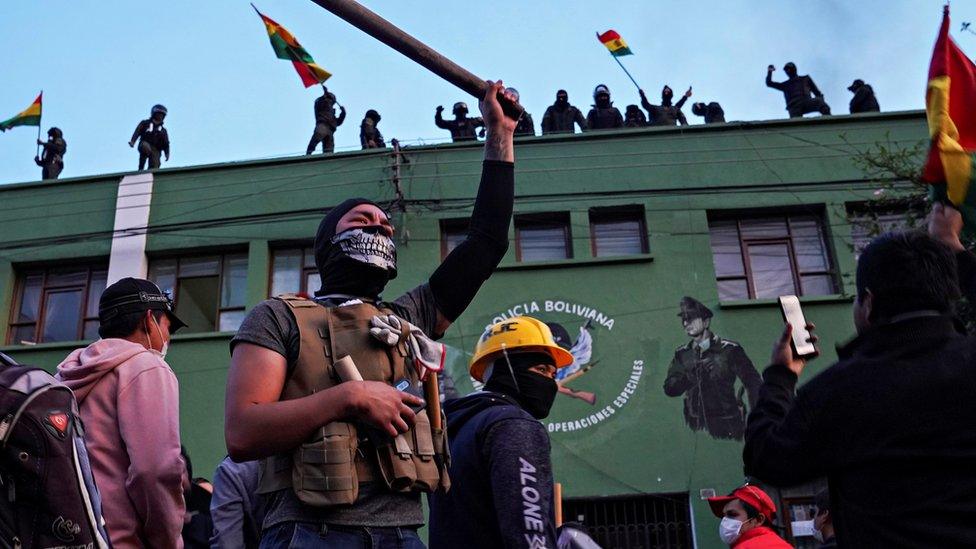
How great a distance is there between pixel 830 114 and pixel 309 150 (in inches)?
376

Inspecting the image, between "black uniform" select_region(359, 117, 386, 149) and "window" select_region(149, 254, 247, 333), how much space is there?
311 cm

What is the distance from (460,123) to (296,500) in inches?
604

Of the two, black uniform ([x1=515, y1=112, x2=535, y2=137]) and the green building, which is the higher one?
black uniform ([x1=515, y1=112, x2=535, y2=137])

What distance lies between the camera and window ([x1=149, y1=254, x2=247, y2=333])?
15758mm

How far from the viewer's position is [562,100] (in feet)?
57.2

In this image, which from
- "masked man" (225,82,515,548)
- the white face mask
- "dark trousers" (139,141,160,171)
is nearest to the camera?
"masked man" (225,82,515,548)

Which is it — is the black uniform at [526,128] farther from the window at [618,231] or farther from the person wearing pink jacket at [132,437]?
the person wearing pink jacket at [132,437]

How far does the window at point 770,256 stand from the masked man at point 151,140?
34.6 ft

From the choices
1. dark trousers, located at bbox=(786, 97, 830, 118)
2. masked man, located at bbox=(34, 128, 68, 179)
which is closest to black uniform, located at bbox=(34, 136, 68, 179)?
masked man, located at bbox=(34, 128, 68, 179)

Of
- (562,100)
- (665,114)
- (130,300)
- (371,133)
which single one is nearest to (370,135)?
(371,133)

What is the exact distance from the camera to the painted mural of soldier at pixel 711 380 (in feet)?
45.4

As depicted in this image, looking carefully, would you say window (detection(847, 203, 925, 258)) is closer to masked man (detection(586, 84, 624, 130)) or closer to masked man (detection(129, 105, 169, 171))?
masked man (detection(586, 84, 624, 130))

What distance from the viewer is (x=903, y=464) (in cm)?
234

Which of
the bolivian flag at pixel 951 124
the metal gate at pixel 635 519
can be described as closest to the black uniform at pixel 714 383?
the metal gate at pixel 635 519
